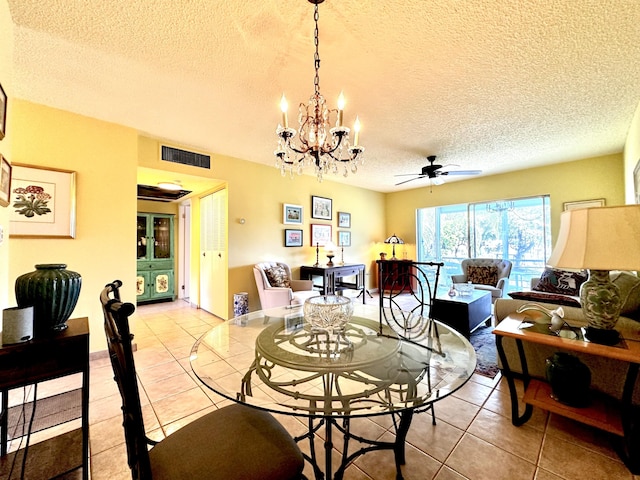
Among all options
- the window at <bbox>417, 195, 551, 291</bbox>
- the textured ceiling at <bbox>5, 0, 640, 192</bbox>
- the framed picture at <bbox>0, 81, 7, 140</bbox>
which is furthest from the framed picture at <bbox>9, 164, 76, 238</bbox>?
the window at <bbox>417, 195, 551, 291</bbox>

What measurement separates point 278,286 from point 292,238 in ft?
3.49

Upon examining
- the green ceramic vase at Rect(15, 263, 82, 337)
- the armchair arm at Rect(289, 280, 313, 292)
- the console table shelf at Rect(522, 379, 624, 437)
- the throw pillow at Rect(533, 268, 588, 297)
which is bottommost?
the console table shelf at Rect(522, 379, 624, 437)

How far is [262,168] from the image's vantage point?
438 cm

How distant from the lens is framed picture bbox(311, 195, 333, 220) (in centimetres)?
509

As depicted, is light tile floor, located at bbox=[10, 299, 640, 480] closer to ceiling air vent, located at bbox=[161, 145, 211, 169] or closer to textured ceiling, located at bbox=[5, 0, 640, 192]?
textured ceiling, located at bbox=[5, 0, 640, 192]

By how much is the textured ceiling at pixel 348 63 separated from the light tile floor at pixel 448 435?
7.28ft

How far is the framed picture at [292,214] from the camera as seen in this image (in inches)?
182

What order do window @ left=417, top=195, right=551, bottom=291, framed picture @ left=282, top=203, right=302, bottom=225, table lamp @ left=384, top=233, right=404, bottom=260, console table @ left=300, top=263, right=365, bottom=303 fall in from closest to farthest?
console table @ left=300, top=263, right=365, bottom=303 → framed picture @ left=282, top=203, right=302, bottom=225 → window @ left=417, top=195, right=551, bottom=291 → table lamp @ left=384, top=233, right=404, bottom=260

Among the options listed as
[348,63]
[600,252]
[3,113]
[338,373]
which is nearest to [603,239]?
[600,252]

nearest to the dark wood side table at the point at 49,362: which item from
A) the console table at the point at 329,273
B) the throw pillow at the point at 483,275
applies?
the console table at the point at 329,273

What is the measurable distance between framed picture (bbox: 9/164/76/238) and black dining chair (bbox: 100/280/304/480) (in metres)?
2.33

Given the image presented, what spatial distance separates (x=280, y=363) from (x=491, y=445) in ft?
4.59

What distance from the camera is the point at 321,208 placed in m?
5.25

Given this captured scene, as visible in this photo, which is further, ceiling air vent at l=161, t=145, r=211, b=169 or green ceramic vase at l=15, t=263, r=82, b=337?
ceiling air vent at l=161, t=145, r=211, b=169
